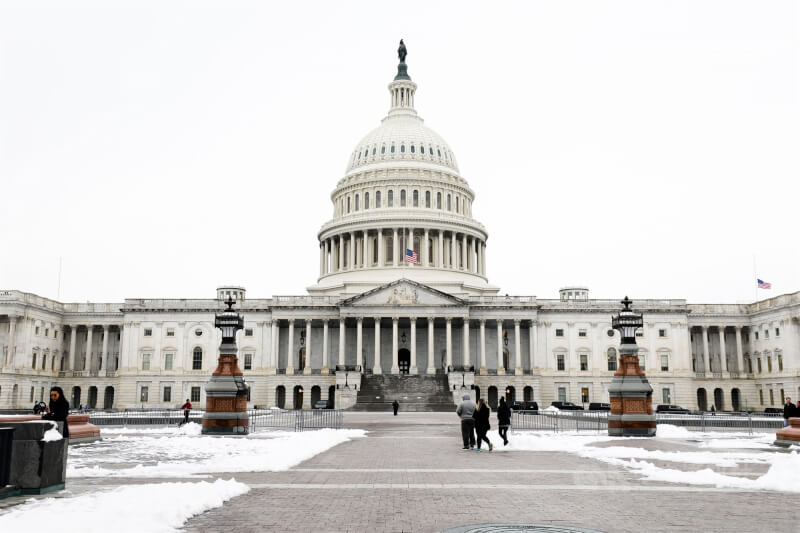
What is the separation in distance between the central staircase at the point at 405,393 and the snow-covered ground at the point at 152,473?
43051 millimetres

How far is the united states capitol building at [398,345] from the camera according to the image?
95000mm

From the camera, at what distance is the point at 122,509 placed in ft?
40.0

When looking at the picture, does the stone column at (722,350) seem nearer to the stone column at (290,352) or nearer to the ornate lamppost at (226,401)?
the stone column at (290,352)

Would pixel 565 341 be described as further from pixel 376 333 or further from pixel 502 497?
pixel 502 497

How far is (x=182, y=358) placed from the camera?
329 ft

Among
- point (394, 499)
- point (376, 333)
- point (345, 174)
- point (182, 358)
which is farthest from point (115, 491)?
point (345, 174)

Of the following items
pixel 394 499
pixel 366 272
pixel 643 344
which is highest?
pixel 366 272

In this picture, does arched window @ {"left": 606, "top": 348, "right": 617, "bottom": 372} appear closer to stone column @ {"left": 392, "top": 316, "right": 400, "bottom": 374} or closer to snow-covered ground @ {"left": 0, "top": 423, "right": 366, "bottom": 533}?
stone column @ {"left": 392, "top": 316, "right": 400, "bottom": 374}

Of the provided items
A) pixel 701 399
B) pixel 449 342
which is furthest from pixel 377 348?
pixel 701 399

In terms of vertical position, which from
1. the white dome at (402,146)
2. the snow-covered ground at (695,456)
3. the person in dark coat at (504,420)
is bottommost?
the snow-covered ground at (695,456)

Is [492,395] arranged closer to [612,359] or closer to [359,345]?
[612,359]

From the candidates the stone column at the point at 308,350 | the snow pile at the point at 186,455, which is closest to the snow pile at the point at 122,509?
the snow pile at the point at 186,455

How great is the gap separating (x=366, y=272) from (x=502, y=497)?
9670 centimetres

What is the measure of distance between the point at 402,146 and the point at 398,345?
35.7m
